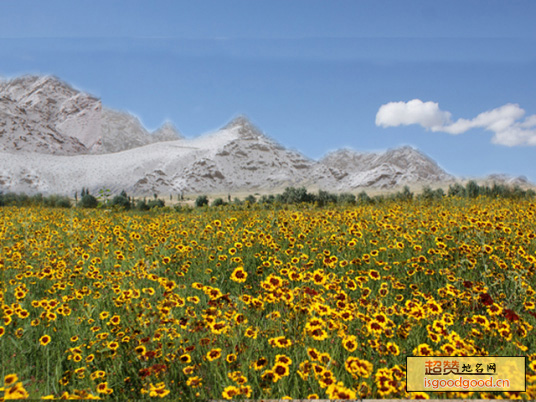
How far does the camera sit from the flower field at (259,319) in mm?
2803

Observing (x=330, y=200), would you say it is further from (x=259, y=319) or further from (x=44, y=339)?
(x=44, y=339)

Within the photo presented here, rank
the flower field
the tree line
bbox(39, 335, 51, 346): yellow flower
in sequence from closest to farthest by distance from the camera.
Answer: the flower field < bbox(39, 335, 51, 346): yellow flower < the tree line

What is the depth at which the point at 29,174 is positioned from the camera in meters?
160

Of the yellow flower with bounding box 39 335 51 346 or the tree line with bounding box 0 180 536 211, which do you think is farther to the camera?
the tree line with bounding box 0 180 536 211

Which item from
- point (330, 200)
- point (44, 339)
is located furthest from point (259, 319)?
point (330, 200)

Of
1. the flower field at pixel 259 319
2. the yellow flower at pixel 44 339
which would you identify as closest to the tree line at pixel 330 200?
the flower field at pixel 259 319

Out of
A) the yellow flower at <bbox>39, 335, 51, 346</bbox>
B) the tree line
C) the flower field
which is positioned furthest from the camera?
the tree line

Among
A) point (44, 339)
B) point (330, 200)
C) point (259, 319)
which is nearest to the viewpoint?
point (44, 339)

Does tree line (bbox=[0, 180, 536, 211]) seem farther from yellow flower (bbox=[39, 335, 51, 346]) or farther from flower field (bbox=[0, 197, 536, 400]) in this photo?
yellow flower (bbox=[39, 335, 51, 346])

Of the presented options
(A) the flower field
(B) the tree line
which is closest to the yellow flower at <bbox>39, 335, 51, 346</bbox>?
(A) the flower field

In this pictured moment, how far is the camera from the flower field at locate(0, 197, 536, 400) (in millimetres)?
2803

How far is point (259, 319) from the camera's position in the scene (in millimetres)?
4043

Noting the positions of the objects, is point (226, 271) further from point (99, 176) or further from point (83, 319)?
point (99, 176)

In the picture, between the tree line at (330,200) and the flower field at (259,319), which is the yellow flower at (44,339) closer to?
the flower field at (259,319)
